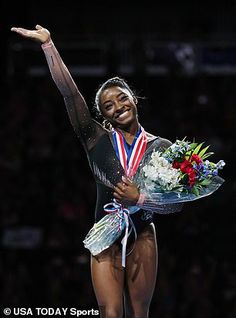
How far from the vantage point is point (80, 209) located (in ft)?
27.9

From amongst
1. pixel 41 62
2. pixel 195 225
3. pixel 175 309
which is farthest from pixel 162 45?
pixel 175 309

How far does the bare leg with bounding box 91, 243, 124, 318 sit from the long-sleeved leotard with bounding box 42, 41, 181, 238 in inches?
9.1

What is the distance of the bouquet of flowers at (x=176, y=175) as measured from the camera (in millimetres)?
4234

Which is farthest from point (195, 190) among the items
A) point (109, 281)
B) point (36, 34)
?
point (36, 34)

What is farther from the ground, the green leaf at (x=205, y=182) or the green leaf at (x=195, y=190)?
the green leaf at (x=205, y=182)

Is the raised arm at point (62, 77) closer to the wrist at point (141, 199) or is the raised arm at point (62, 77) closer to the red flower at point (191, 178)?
the wrist at point (141, 199)

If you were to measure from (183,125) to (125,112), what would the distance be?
15.7 ft

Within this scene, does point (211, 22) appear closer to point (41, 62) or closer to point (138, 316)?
point (41, 62)

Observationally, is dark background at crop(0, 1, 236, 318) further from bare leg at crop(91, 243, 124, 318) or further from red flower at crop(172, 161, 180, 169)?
red flower at crop(172, 161, 180, 169)

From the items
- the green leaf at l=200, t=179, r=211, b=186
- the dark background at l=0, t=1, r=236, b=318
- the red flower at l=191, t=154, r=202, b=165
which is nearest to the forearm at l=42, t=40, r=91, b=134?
the red flower at l=191, t=154, r=202, b=165

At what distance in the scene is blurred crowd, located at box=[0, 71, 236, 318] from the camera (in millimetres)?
7738

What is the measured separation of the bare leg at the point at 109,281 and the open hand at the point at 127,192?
32 cm

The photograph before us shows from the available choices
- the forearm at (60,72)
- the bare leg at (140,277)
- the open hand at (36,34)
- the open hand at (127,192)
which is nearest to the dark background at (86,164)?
the bare leg at (140,277)

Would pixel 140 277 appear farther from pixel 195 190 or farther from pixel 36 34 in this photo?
pixel 36 34
